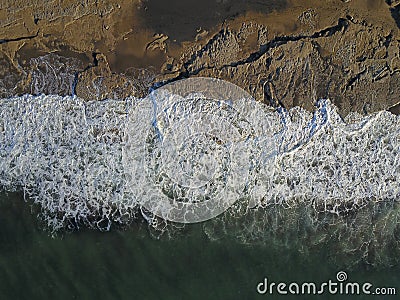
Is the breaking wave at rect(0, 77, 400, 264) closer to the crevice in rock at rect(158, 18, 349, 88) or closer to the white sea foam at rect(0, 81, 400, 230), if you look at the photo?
the white sea foam at rect(0, 81, 400, 230)

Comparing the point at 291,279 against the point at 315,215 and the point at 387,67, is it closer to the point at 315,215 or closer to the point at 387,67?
the point at 315,215

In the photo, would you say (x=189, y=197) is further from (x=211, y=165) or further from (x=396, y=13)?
(x=396, y=13)

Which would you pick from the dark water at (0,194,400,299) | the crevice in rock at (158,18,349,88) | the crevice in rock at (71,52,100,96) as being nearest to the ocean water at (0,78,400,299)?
the dark water at (0,194,400,299)

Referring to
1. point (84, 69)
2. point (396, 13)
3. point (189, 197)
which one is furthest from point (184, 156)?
point (396, 13)

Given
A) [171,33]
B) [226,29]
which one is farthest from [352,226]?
[171,33]

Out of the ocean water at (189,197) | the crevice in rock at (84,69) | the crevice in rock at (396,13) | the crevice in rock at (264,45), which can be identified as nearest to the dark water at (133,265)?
the ocean water at (189,197)

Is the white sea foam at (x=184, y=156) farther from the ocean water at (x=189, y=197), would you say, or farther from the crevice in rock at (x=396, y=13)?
the crevice in rock at (x=396, y=13)
